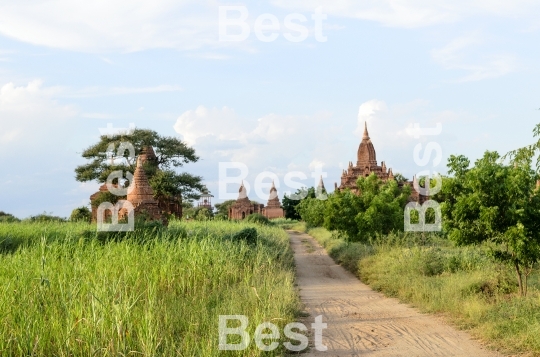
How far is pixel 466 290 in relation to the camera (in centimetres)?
1159

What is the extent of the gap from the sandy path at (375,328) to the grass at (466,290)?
1.09 ft

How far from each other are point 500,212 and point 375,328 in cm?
343

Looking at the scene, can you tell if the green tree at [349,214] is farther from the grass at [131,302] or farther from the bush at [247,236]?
the grass at [131,302]

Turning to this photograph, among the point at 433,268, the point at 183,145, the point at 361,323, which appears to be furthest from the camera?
the point at 183,145

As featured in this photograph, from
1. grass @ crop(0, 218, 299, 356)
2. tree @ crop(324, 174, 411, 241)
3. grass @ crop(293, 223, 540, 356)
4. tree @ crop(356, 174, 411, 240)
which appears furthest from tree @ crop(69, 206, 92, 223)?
grass @ crop(0, 218, 299, 356)

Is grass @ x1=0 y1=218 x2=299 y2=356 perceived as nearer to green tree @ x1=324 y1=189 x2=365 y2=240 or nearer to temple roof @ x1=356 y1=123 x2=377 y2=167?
green tree @ x1=324 y1=189 x2=365 y2=240

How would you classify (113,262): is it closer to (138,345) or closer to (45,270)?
(45,270)

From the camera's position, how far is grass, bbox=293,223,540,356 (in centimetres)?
880

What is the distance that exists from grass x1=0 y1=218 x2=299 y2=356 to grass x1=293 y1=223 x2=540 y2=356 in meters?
2.92

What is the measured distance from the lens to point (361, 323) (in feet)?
34.0

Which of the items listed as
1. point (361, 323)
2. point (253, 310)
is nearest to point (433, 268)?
point (361, 323)

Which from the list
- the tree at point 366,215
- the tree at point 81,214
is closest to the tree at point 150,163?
the tree at point 81,214

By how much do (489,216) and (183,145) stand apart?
36.4m

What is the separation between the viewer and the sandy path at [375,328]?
27.5 ft
